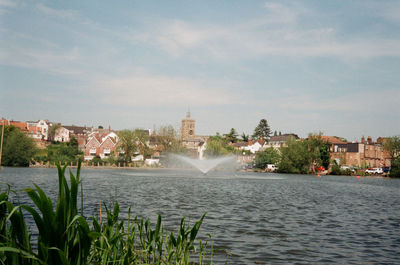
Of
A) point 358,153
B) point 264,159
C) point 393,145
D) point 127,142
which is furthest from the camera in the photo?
point 358,153

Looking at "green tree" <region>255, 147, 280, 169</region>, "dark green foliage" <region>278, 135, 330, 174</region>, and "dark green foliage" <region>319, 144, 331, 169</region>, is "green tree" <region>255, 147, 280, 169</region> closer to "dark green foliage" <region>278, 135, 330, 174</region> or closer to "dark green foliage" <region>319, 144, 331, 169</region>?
"dark green foliage" <region>278, 135, 330, 174</region>

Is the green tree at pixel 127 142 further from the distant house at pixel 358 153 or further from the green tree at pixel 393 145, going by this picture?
the green tree at pixel 393 145

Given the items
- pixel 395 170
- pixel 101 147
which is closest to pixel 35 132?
pixel 101 147

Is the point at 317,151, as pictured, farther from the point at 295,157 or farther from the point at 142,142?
the point at 142,142

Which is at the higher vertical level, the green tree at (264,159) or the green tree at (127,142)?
the green tree at (127,142)

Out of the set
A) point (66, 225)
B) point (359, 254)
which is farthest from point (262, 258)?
point (66, 225)

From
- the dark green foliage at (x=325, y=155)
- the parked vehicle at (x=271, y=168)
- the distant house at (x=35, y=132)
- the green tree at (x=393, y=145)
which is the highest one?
the distant house at (x=35, y=132)

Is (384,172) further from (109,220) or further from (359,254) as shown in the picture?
(109,220)

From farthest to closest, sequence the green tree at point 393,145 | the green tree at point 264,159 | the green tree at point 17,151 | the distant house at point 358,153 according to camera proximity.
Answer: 1. the distant house at point 358,153
2. the green tree at point 264,159
3. the green tree at point 393,145
4. the green tree at point 17,151

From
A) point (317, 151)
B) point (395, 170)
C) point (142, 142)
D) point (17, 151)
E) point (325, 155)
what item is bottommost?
point (395, 170)

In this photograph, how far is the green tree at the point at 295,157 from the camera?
120m

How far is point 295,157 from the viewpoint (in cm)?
11975

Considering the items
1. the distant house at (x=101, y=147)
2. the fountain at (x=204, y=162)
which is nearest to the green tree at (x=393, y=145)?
the fountain at (x=204, y=162)

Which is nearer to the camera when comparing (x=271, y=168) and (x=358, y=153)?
(x=271, y=168)
